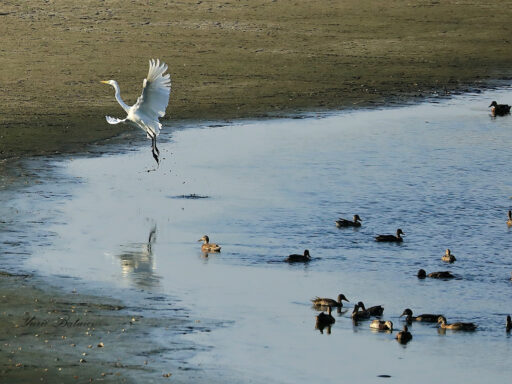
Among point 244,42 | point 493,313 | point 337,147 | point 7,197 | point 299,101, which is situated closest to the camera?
point 493,313

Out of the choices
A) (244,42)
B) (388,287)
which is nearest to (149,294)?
(388,287)

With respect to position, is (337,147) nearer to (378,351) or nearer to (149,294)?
(149,294)

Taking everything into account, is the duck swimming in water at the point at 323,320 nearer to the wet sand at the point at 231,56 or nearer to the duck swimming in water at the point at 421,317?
the duck swimming in water at the point at 421,317

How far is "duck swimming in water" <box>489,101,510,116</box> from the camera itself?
97.7 feet

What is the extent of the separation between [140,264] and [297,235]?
2.92 metres

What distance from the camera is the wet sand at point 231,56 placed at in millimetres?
28844

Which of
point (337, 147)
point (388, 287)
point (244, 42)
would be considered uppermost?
point (244, 42)

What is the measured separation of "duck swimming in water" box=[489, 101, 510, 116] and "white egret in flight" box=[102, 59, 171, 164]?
1047cm

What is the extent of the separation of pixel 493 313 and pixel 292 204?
20.9 ft

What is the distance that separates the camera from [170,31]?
3578 centimetres

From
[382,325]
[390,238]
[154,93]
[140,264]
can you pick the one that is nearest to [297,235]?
[390,238]

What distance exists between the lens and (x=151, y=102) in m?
21.8

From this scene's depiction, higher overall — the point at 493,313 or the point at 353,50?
the point at 353,50

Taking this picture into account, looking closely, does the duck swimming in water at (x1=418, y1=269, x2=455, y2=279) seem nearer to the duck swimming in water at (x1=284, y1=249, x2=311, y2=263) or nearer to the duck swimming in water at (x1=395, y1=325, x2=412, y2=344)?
the duck swimming in water at (x1=284, y1=249, x2=311, y2=263)
